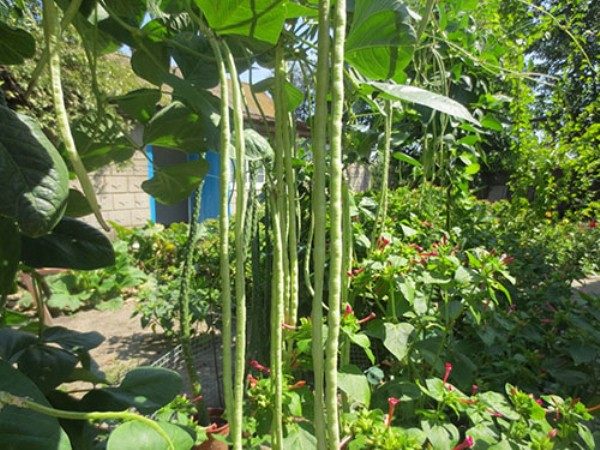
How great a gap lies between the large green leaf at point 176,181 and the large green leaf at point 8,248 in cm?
19

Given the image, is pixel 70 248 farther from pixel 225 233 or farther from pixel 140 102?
pixel 225 233

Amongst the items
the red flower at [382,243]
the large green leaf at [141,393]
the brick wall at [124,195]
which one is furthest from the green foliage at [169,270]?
the large green leaf at [141,393]

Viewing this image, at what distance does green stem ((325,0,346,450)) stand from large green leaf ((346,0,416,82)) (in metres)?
0.07

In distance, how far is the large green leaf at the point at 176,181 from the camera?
53 cm

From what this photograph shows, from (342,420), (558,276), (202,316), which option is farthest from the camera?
(202,316)

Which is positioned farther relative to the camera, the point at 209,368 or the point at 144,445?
the point at 209,368

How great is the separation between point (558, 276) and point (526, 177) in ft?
4.84

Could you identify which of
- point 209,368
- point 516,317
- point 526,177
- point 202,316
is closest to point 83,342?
point 516,317

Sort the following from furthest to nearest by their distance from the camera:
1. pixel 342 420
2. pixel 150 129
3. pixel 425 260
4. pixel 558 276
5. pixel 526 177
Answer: pixel 526 177 → pixel 558 276 → pixel 425 260 → pixel 342 420 → pixel 150 129

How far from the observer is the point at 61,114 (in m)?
0.27

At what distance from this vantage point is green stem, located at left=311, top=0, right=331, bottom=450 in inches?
9.9

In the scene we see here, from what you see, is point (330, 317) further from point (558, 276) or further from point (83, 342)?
point (558, 276)

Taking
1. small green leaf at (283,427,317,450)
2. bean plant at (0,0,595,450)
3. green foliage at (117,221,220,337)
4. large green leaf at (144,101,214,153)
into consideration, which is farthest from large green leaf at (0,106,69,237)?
green foliage at (117,221,220,337)

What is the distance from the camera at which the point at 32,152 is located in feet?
0.97
